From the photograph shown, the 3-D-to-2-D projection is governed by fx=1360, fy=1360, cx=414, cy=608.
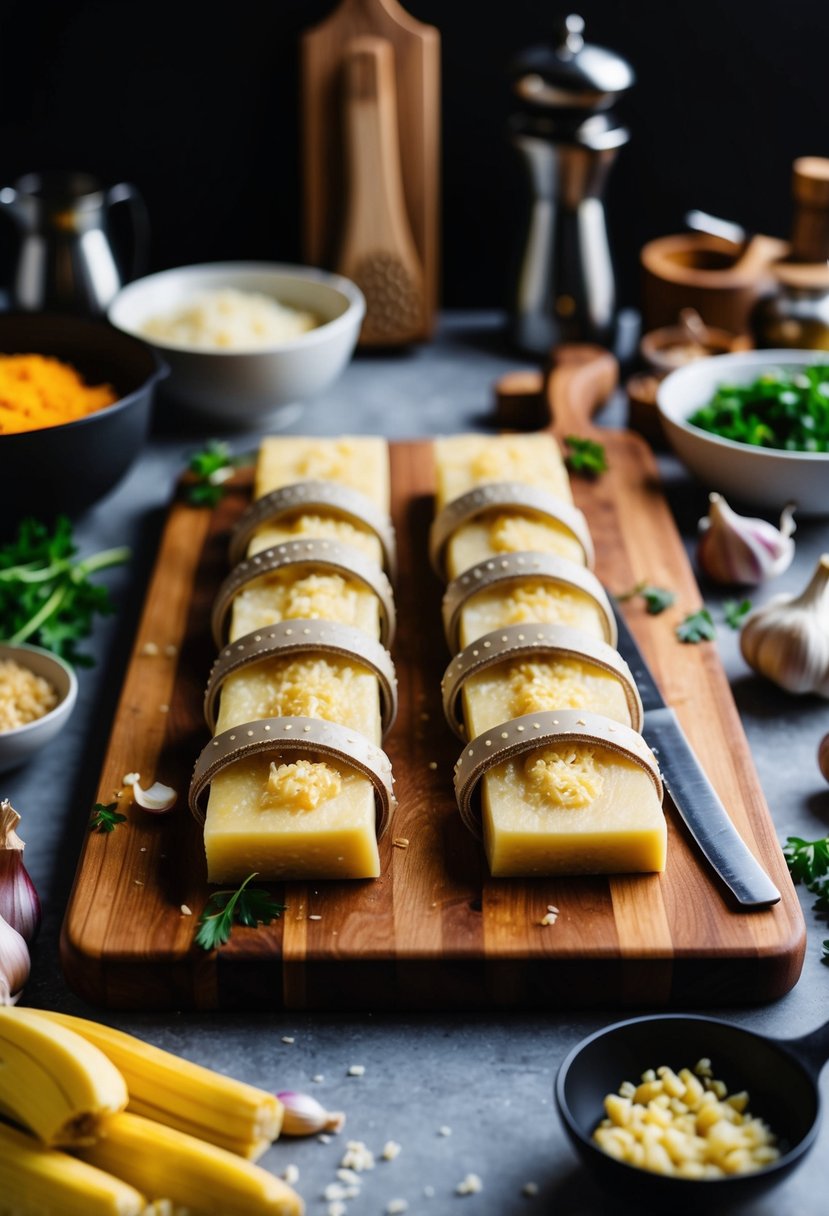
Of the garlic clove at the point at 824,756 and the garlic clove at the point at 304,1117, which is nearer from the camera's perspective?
the garlic clove at the point at 304,1117

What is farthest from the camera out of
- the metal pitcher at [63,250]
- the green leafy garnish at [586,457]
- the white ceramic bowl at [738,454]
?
the metal pitcher at [63,250]

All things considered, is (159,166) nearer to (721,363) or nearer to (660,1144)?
(721,363)

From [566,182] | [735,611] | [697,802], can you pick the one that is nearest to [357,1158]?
[697,802]

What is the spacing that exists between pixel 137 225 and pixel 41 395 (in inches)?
55.5

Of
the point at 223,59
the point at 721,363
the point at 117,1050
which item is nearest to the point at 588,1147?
the point at 117,1050

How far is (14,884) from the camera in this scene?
6.55ft

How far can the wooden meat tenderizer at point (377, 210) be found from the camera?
3.85 metres

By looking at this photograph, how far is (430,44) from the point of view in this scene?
3854 millimetres

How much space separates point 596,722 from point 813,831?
474 mm

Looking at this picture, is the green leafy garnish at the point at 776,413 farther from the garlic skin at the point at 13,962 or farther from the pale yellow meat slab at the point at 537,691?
the garlic skin at the point at 13,962

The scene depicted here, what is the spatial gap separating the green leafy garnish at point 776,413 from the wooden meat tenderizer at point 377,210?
1.14 metres

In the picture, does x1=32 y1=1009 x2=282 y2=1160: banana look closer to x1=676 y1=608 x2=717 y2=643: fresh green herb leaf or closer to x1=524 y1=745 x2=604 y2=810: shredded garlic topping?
x1=524 y1=745 x2=604 y2=810: shredded garlic topping

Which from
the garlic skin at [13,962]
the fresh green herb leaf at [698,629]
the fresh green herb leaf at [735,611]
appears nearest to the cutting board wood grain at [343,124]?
the fresh green herb leaf at [735,611]

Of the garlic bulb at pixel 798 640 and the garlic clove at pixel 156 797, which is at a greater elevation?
the garlic bulb at pixel 798 640
